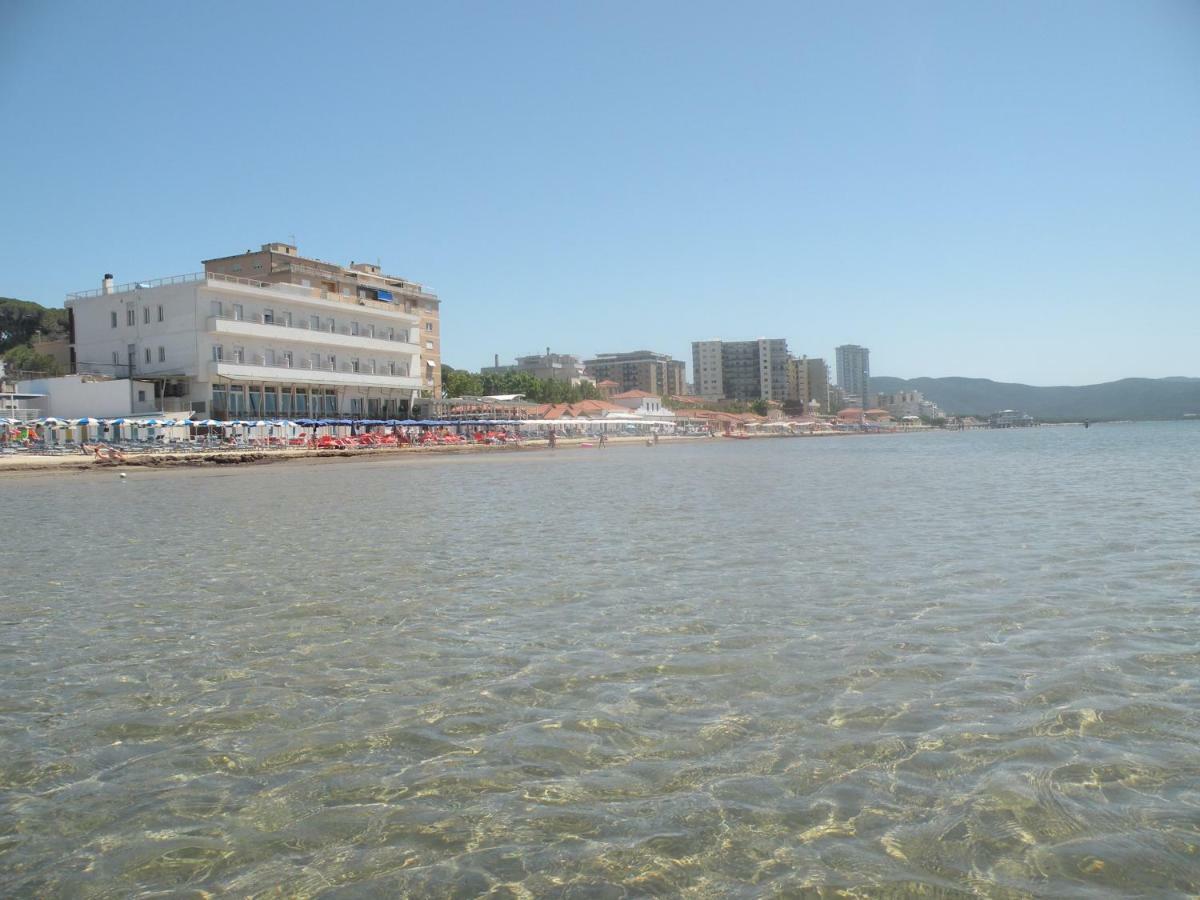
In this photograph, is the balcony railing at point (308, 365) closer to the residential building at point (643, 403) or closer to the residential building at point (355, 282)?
the residential building at point (355, 282)

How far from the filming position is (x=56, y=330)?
85.2 metres

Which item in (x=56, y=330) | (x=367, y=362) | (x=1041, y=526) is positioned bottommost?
(x=1041, y=526)

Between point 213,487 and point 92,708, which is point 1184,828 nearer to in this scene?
point 92,708

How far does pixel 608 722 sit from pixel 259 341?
176 ft

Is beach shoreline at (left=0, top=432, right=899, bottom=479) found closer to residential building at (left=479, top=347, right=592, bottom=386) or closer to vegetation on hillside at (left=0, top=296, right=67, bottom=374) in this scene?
vegetation on hillside at (left=0, top=296, right=67, bottom=374)

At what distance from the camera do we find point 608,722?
17.0ft

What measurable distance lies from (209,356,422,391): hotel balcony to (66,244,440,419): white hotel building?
77 mm

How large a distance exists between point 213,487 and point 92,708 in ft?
75.0

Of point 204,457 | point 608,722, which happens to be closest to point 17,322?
point 204,457

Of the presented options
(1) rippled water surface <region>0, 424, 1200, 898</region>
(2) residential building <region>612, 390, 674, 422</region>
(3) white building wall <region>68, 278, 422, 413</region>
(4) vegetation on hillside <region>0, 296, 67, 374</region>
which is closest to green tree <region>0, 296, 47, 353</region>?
(4) vegetation on hillside <region>0, 296, 67, 374</region>

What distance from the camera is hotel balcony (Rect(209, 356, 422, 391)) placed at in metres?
50.8

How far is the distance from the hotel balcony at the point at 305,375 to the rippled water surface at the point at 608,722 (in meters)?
42.4

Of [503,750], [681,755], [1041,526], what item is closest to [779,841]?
[681,755]

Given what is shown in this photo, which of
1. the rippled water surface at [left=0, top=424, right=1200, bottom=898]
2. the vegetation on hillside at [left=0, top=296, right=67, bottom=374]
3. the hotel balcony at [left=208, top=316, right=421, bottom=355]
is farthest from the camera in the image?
the vegetation on hillside at [left=0, top=296, right=67, bottom=374]
